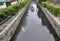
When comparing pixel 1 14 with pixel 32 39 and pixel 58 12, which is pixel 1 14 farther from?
pixel 58 12

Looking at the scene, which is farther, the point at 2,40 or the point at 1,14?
the point at 1,14

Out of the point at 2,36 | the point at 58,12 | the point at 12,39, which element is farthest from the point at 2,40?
the point at 58,12

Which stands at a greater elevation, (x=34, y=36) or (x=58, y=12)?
(x=58, y=12)

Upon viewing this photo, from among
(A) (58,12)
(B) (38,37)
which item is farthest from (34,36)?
(A) (58,12)

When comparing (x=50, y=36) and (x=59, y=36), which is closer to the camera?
(x=59, y=36)

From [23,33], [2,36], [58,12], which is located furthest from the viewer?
[58,12]

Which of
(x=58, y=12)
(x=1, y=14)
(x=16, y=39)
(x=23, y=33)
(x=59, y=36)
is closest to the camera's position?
(x=59, y=36)

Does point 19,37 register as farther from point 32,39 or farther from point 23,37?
point 32,39

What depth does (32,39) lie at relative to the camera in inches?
484

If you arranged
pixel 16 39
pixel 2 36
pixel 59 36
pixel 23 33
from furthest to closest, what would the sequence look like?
pixel 23 33 → pixel 16 39 → pixel 59 36 → pixel 2 36

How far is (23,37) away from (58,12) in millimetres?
4502

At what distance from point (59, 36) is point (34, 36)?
229 cm

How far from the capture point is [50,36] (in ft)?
42.6

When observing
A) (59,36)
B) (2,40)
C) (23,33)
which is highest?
Answer: (2,40)
